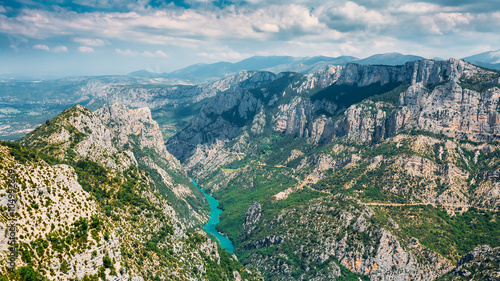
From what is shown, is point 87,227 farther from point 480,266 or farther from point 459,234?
point 459,234

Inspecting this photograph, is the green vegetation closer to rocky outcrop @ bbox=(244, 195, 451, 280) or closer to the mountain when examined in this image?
rocky outcrop @ bbox=(244, 195, 451, 280)

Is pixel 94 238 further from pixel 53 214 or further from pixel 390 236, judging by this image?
pixel 390 236

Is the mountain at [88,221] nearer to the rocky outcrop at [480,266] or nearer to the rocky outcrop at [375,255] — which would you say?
the rocky outcrop at [375,255]

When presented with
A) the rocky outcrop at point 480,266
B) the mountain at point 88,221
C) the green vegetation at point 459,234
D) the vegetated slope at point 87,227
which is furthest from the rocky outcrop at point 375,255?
the vegetated slope at point 87,227

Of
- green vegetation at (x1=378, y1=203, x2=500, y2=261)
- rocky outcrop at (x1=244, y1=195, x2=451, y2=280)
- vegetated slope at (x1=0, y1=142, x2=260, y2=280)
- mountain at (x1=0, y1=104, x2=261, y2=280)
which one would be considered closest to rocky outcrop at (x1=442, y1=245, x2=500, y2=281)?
rocky outcrop at (x1=244, y1=195, x2=451, y2=280)

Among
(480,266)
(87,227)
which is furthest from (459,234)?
(87,227)
